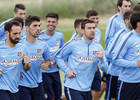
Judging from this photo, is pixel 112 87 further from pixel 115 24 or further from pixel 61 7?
pixel 61 7

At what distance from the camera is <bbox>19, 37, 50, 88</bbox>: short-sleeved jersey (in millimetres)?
7215

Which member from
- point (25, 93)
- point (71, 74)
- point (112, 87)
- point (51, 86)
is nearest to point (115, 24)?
point (112, 87)

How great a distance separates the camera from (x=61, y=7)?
122 feet

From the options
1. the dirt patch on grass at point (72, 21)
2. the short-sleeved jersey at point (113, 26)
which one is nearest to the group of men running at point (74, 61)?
the short-sleeved jersey at point (113, 26)

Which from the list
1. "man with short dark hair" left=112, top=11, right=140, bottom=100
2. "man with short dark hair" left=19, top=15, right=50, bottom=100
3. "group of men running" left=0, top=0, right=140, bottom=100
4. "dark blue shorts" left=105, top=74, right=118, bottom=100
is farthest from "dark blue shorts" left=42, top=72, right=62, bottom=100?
"man with short dark hair" left=112, top=11, right=140, bottom=100

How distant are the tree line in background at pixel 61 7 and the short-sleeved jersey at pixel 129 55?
27.9 m

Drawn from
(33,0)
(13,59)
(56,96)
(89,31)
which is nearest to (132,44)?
(89,31)

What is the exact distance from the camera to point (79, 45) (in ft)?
22.4

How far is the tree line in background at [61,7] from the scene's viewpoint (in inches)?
1371

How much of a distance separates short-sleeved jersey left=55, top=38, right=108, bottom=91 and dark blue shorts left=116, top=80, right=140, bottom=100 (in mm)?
548

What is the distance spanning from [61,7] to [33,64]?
A: 99.6ft

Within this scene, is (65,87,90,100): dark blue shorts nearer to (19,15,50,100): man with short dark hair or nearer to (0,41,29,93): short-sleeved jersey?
(19,15,50,100): man with short dark hair

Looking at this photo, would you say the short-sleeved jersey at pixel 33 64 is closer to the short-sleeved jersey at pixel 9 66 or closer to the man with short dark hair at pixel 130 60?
the short-sleeved jersey at pixel 9 66

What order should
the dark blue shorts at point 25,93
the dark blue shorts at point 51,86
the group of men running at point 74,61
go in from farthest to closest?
the dark blue shorts at point 51,86
the dark blue shorts at point 25,93
the group of men running at point 74,61
